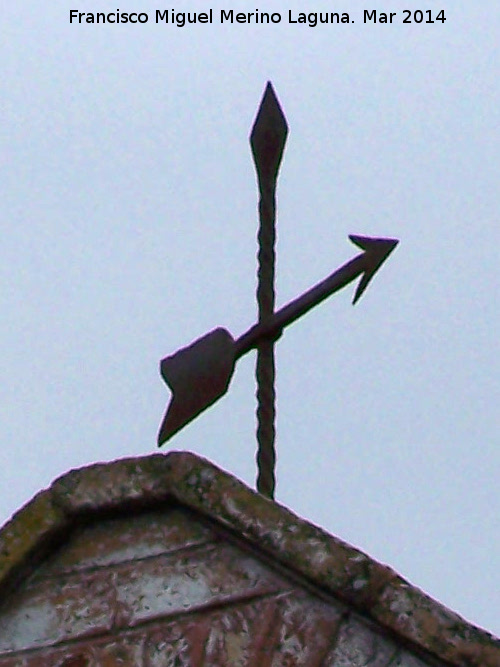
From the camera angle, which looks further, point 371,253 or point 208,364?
point 371,253

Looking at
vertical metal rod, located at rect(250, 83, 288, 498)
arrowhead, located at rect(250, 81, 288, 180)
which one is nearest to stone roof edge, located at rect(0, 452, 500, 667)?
vertical metal rod, located at rect(250, 83, 288, 498)

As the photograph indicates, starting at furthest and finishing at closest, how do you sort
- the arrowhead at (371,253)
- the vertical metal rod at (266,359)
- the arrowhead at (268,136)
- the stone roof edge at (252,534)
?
the arrowhead at (371,253) → the arrowhead at (268,136) → the vertical metal rod at (266,359) → the stone roof edge at (252,534)

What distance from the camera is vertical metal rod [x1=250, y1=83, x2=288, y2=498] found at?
3.22 m

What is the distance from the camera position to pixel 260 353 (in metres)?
3.31

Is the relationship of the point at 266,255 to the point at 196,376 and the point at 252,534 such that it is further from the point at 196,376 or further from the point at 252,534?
the point at 252,534

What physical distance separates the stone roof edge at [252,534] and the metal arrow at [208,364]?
0.56 metres

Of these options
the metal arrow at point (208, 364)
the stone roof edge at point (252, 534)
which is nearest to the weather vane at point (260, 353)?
the metal arrow at point (208, 364)

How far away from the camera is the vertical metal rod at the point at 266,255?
127 inches

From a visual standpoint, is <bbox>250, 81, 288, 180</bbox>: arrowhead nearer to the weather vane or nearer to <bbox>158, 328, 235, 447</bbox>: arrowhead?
the weather vane

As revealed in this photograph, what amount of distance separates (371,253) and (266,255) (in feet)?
1.11

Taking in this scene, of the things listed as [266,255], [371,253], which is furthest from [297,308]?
[371,253]


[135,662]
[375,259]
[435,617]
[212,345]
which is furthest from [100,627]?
[375,259]

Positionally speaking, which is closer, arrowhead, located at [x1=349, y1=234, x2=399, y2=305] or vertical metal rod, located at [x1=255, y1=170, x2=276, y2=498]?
vertical metal rod, located at [x1=255, y1=170, x2=276, y2=498]

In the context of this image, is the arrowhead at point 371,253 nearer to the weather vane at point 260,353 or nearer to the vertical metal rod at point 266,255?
the weather vane at point 260,353
